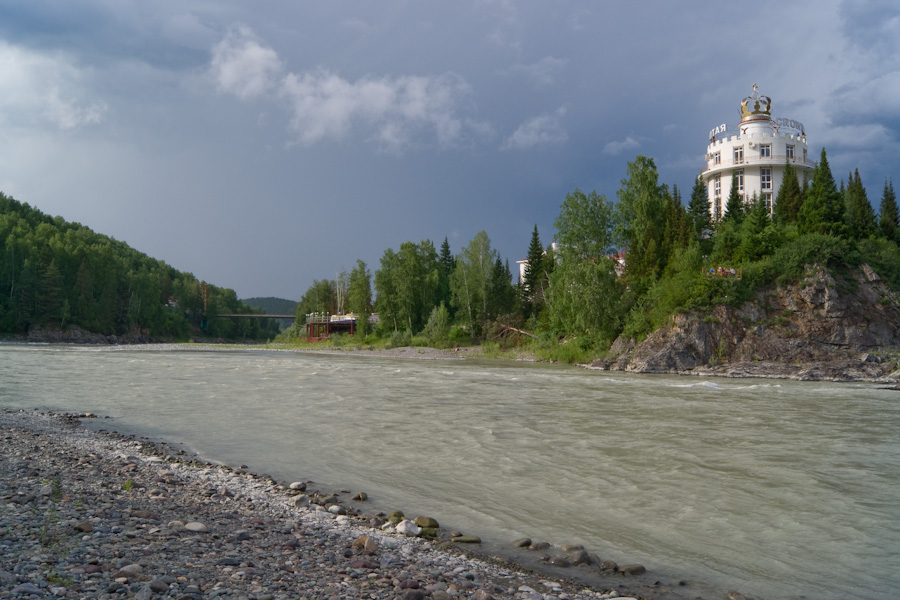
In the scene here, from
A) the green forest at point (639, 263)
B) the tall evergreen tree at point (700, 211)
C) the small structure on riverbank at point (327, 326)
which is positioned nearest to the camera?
the green forest at point (639, 263)

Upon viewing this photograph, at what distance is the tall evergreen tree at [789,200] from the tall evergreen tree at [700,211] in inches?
245

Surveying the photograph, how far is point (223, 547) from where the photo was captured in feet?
19.4

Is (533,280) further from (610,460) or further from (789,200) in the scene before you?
(610,460)

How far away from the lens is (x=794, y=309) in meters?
39.9

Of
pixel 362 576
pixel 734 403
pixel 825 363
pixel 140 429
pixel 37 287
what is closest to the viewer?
pixel 362 576

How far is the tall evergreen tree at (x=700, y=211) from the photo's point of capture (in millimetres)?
56344

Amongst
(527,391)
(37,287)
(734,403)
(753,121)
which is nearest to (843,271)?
(753,121)

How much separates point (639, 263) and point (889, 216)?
2421 cm

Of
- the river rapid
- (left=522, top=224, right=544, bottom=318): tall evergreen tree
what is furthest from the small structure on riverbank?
the river rapid

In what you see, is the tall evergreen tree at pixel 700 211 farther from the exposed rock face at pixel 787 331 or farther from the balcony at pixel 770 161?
the exposed rock face at pixel 787 331

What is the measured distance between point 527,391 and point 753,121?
48.5 m

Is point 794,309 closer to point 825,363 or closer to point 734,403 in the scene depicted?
point 825,363

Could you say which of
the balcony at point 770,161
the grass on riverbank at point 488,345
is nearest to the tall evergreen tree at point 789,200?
the balcony at point 770,161

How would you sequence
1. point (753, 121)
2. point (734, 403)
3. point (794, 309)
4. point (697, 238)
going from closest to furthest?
point (734, 403) → point (794, 309) → point (697, 238) → point (753, 121)
